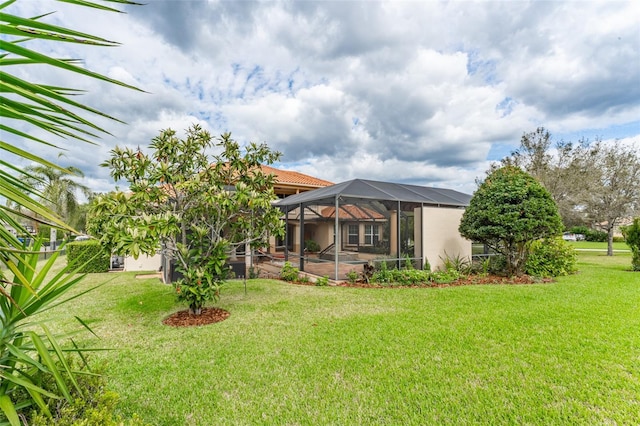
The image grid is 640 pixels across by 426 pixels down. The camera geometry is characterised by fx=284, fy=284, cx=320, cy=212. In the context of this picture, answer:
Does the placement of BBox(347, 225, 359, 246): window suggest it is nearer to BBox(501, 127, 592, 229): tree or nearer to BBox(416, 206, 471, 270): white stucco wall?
BBox(416, 206, 471, 270): white stucco wall

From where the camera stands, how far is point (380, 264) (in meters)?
10.6

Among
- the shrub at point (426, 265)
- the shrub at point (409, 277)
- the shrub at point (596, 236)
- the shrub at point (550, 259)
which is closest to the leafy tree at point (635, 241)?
the shrub at point (550, 259)

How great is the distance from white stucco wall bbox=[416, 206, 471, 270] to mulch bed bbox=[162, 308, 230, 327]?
808cm

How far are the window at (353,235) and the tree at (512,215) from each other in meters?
4.16

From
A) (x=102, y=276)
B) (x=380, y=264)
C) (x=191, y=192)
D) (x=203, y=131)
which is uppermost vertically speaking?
(x=203, y=131)

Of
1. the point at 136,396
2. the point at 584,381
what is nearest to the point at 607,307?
the point at 584,381

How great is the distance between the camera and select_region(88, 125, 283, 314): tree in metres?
5.79

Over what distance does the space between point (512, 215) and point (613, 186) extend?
17521 millimetres

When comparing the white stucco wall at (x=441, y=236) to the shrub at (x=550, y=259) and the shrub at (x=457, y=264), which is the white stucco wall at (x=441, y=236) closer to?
the shrub at (x=457, y=264)

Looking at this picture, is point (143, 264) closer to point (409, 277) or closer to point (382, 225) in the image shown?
point (382, 225)

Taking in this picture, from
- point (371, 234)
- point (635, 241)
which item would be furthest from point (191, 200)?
point (635, 241)

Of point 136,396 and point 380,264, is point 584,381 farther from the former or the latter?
point 380,264

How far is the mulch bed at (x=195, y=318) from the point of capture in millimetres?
5957

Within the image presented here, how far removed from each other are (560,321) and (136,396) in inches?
296
